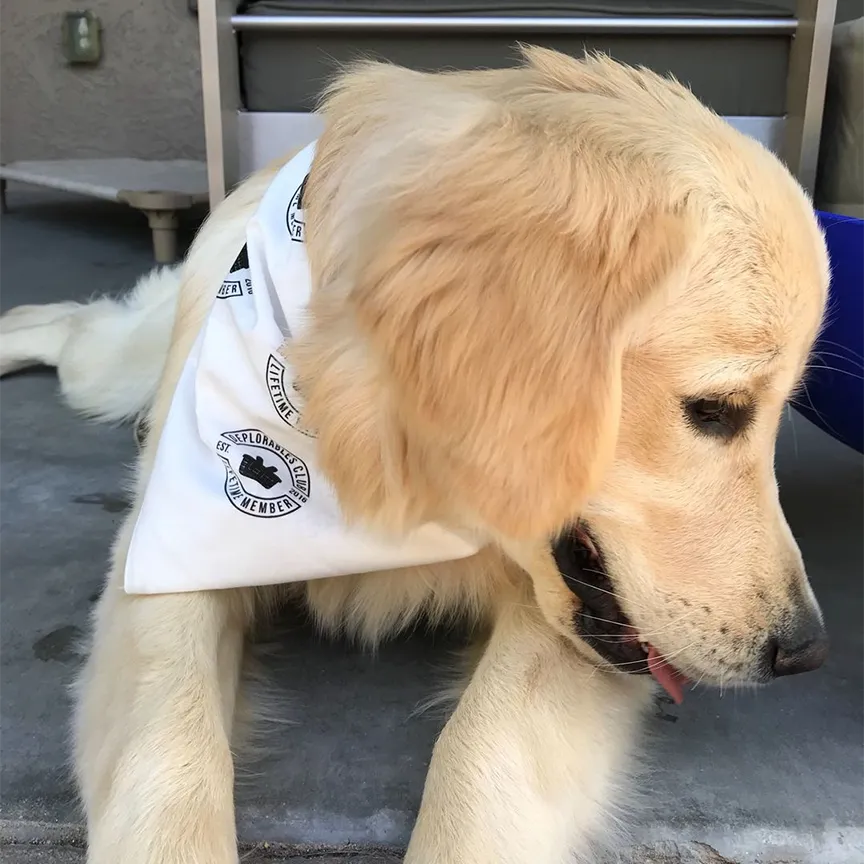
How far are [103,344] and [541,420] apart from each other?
62.0 inches

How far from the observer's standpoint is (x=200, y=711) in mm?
907

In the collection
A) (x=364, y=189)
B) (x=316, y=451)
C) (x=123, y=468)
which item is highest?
(x=364, y=189)

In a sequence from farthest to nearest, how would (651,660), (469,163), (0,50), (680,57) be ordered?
(0,50) → (680,57) → (651,660) → (469,163)

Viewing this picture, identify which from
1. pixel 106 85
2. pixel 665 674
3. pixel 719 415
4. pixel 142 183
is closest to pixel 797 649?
pixel 665 674

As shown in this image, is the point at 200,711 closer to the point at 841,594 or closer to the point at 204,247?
the point at 204,247

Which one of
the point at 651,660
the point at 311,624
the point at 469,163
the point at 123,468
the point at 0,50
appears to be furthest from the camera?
the point at 0,50

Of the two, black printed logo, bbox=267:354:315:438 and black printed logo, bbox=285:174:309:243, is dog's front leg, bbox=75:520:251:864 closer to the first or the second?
black printed logo, bbox=267:354:315:438

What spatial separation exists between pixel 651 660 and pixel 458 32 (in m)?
1.98

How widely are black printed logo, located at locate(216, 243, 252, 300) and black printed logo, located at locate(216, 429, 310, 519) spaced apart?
18cm

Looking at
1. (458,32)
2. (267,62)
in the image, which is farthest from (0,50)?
(458,32)

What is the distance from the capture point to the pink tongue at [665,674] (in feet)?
3.13

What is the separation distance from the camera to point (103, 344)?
2102mm

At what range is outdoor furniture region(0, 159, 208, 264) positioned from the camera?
10.9 feet

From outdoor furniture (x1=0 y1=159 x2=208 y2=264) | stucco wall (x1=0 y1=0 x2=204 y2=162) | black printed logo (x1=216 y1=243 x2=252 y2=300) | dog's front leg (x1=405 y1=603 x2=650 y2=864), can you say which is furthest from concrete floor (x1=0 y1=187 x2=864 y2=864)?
stucco wall (x1=0 y1=0 x2=204 y2=162)
